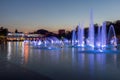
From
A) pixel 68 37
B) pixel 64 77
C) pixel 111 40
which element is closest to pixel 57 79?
pixel 64 77

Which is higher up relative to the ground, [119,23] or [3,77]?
[119,23]

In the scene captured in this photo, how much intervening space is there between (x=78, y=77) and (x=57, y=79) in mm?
1029

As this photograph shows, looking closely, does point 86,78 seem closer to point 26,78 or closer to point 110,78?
point 110,78

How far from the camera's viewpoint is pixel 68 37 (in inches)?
5039

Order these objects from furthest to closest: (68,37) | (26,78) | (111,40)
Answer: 1. (68,37)
2. (111,40)
3. (26,78)

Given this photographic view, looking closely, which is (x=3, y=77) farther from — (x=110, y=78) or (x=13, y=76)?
(x=110, y=78)

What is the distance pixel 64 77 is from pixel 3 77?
93.5 inches

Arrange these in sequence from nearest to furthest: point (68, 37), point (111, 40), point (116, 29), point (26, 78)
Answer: point (26, 78) < point (111, 40) < point (116, 29) < point (68, 37)

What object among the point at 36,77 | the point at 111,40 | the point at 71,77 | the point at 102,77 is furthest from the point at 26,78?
the point at 111,40

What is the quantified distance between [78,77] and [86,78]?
38 centimetres

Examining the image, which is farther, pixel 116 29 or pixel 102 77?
pixel 116 29

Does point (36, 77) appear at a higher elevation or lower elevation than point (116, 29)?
lower

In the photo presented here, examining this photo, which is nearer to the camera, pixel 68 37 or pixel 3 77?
pixel 3 77

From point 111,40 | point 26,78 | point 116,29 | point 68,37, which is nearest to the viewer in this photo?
point 26,78
